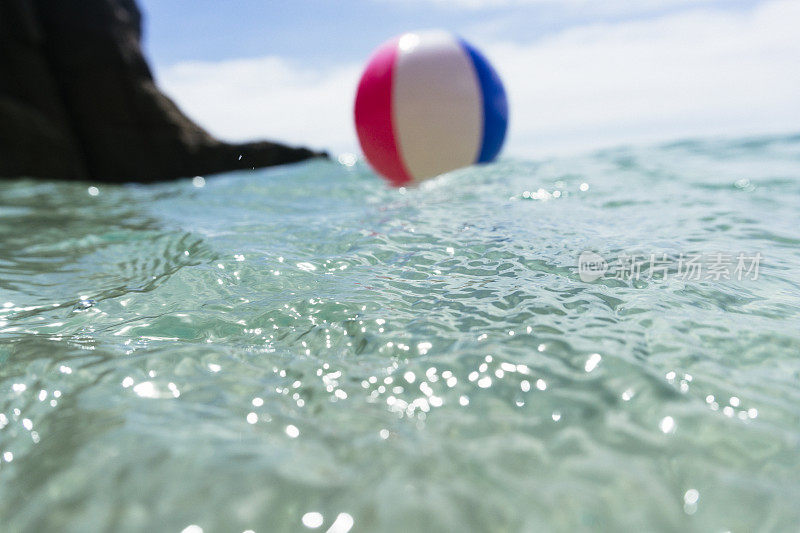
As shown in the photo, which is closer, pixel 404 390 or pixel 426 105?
pixel 404 390

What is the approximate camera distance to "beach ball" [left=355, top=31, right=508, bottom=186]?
3.98 metres

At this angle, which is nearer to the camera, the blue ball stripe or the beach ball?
the beach ball

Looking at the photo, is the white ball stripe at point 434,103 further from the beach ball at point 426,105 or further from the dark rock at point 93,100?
the dark rock at point 93,100

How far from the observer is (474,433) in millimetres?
1073

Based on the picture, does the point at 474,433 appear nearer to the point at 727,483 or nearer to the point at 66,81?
the point at 727,483

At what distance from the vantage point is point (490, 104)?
421 centimetres

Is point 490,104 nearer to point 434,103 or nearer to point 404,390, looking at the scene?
point 434,103

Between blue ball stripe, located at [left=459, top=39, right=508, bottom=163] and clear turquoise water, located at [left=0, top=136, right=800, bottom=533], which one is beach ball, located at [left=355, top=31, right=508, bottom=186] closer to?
blue ball stripe, located at [left=459, top=39, right=508, bottom=163]

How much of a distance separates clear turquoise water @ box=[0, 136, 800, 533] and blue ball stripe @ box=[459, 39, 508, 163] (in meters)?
1.94

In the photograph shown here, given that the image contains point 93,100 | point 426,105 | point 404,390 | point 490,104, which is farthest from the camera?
point 93,100

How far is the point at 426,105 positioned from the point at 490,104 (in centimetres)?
57

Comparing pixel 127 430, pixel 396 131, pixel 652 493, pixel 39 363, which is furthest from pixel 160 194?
pixel 652 493

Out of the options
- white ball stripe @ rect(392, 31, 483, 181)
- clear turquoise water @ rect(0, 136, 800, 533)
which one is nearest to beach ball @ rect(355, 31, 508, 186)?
white ball stripe @ rect(392, 31, 483, 181)

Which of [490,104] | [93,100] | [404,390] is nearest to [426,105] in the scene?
[490,104]
